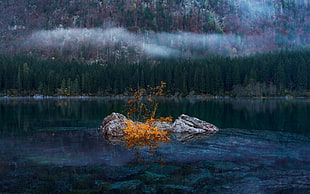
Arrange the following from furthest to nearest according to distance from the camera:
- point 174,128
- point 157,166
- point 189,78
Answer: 1. point 189,78
2. point 174,128
3. point 157,166

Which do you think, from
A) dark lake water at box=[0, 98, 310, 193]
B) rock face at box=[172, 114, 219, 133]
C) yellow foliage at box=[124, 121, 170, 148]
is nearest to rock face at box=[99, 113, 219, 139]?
rock face at box=[172, 114, 219, 133]

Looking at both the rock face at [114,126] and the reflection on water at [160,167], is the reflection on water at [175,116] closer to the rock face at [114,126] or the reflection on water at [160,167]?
the rock face at [114,126]

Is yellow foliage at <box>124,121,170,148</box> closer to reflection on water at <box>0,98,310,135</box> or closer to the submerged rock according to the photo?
the submerged rock

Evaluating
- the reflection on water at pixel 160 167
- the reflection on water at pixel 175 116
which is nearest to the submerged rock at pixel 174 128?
the reflection on water at pixel 160 167

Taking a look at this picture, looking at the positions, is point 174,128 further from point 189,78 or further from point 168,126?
point 189,78

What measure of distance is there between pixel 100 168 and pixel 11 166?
5.06 metres

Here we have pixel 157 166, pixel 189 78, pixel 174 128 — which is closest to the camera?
pixel 157 166

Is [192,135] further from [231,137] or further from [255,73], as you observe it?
[255,73]

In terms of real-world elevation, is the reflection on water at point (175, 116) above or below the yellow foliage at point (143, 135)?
below

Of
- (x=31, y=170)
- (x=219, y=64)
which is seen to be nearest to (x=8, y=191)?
(x=31, y=170)

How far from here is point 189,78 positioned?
173 meters

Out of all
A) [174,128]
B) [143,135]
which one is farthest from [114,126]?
[174,128]

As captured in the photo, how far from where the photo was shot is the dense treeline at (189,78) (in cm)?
15512

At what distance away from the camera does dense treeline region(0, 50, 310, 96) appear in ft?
509
